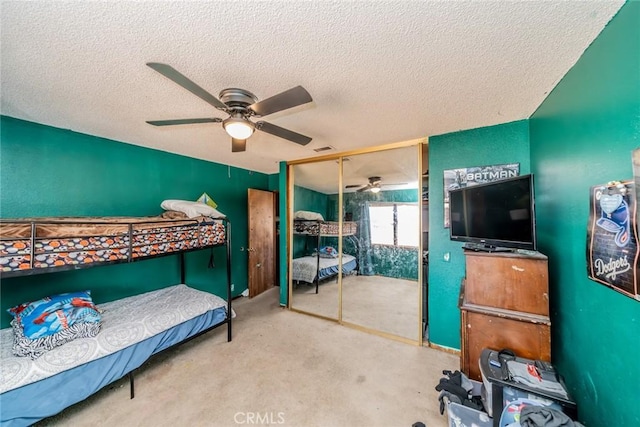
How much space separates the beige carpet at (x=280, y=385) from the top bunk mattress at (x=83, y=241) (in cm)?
116

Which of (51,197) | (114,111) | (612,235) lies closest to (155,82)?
(114,111)

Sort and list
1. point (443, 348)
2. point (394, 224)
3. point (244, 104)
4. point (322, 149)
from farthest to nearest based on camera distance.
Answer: point (394, 224)
point (322, 149)
point (443, 348)
point (244, 104)

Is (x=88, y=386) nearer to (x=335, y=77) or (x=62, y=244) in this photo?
(x=62, y=244)

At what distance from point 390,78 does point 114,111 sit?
2354 mm

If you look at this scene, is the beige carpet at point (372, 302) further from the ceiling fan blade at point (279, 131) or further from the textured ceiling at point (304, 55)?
the textured ceiling at point (304, 55)

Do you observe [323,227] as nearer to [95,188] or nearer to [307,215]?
[307,215]

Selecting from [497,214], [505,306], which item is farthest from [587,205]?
[505,306]

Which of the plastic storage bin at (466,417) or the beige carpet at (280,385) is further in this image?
the beige carpet at (280,385)

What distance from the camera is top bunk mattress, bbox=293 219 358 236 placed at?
359 cm

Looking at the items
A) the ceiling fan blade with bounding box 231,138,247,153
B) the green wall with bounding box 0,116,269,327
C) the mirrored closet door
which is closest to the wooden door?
the green wall with bounding box 0,116,269,327

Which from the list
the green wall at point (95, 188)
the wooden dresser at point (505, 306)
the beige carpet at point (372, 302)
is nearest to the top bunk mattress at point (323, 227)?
the beige carpet at point (372, 302)

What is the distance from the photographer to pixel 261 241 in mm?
4625

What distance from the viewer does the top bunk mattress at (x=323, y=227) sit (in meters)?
3.59

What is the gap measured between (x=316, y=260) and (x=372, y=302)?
1175mm
